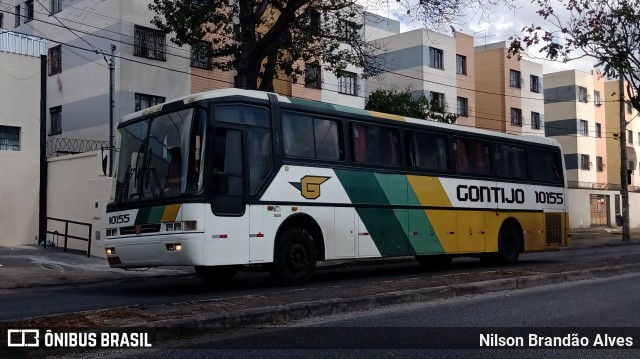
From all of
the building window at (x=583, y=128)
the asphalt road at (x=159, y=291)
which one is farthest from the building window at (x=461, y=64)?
the asphalt road at (x=159, y=291)

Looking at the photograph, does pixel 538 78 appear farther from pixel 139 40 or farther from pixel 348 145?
pixel 348 145

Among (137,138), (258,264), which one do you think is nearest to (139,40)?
(137,138)

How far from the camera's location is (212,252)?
10.7 metres

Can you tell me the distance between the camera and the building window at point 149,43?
26234mm

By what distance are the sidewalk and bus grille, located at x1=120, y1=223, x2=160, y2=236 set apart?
10.6 feet

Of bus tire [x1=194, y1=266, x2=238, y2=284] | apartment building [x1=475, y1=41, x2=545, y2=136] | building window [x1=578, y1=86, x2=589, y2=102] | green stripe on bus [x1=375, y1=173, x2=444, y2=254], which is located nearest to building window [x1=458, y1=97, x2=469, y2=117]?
apartment building [x1=475, y1=41, x2=545, y2=136]

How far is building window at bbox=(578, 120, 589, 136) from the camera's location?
182 ft

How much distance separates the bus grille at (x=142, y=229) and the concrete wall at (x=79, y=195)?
784 centimetres

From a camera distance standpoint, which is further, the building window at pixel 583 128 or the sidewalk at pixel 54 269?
the building window at pixel 583 128

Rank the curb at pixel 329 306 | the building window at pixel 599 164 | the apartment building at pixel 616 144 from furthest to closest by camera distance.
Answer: the apartment building at pixel 616 144 < the building window at pixel 599 164 < the curb at pixel 329 306

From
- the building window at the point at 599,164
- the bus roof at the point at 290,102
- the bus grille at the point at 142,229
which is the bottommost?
the bus grille at the point at 142,229

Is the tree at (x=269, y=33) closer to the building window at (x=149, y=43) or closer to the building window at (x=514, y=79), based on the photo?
the building window at (x=149, y=43)

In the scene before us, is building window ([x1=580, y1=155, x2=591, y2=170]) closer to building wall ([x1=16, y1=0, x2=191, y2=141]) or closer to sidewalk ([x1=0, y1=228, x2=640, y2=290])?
Answer: building wall ([x1=16, y1=0, x2=191, y2=141])

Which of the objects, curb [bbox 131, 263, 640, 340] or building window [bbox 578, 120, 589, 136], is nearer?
curb [bbox 131, 263, 640, 340]
